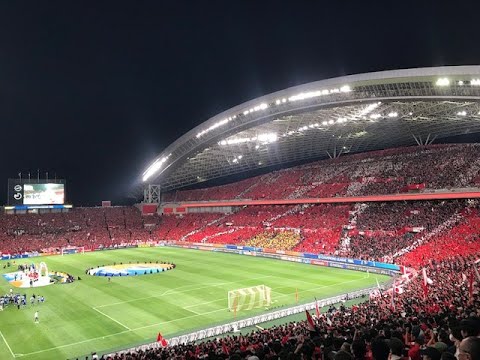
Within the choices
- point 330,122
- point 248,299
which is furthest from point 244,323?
point 330,122

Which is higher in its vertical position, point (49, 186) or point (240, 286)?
point (49, 186)

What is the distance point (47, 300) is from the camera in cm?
3616

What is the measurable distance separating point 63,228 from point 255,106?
50.5 meters

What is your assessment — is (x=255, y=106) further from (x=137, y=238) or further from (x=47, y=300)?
(x=137, y=238)

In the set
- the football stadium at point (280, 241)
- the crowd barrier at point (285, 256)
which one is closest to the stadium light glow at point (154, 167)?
the football stadium at point (280, 241)

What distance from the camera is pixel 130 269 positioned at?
52.1 meters

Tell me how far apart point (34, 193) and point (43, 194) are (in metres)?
1.55

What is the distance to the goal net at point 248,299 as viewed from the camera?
32.1m

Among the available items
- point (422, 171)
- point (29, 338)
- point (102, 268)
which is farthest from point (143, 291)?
point (422, 171)

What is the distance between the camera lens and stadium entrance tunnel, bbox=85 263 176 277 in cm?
4884

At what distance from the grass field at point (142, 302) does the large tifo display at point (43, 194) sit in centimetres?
2586

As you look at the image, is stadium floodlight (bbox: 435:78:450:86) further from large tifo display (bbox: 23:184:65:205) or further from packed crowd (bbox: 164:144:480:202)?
large tifo display (bbox: 23:184:65:205)

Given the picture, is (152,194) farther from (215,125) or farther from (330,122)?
(330,122)

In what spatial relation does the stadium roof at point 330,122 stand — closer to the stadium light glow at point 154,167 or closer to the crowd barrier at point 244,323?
the stadium light glow at point 154,167
